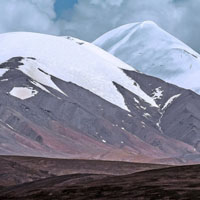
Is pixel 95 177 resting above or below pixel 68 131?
below

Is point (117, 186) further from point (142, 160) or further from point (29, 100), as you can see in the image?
point (29, 100)

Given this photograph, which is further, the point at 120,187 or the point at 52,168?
the point at 52,168

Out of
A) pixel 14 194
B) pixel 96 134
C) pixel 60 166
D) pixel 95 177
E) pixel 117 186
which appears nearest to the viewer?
pixel 117 186

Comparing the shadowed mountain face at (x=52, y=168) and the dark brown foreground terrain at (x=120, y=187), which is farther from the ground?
the shadowed mountain face at (x=52, y=168)

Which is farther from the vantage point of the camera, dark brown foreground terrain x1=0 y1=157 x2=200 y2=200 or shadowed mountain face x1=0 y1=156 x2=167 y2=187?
shadowed mountain face x1=0 y1=156 x2=167 y2=187

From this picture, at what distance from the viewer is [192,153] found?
199 meters

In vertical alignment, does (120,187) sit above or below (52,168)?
below

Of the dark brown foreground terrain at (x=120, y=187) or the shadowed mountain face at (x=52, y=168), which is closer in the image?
the dark brown foreground terrain at (x=120, y=187)

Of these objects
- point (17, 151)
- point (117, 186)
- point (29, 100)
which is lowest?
point (117, 186)

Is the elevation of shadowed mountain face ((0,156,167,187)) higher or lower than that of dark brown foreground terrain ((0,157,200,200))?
higher

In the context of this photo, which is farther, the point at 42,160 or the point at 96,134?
the point at 96,134

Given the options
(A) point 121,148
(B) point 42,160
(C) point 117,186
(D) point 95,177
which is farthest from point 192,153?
(C) point 117,186

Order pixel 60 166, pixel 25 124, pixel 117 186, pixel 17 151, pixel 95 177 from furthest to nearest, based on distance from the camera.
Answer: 1. pixel 25 124
2. pixel 17 151
3. pixel 60 166
4. pixel 95 177
5. pixel 117 186

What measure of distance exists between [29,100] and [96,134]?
19784 millimetres
